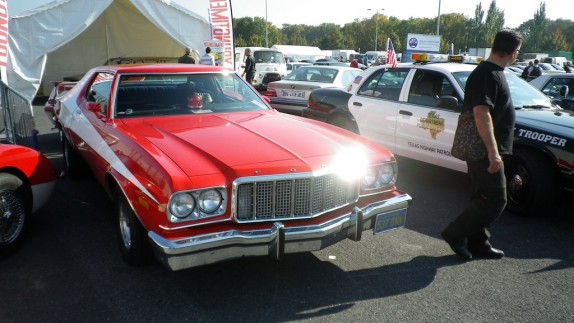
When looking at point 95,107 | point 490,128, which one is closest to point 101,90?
point 95,107

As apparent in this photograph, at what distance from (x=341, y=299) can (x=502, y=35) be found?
2310mm

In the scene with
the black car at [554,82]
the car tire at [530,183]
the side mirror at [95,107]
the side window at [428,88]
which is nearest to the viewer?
the side mirror at [95,107]

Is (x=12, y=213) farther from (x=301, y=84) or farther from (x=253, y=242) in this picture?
(x=301, y=84)

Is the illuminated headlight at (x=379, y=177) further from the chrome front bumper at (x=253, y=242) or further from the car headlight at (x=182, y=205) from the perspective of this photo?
the car headlight at (x=182, y=205)

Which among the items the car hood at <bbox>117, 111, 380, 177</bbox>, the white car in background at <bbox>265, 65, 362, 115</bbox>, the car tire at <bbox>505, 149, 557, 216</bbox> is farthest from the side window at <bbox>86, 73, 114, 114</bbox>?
the white car in background at <bbox>265, 65, 362, 115</bbox>

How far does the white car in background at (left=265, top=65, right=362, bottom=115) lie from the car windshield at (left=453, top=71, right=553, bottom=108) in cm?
482

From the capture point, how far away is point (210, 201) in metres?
3.00

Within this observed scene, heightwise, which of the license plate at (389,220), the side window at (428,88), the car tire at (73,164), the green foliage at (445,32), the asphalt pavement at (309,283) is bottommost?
the asphalt pavement at (309,283)

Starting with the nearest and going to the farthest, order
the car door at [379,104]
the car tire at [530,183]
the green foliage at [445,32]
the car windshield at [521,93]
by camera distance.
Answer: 1. the car tire at [530,183]
2. the car windshield at [521,93]
3. the car door at [379,104]
4. the green foliage at [445,32]

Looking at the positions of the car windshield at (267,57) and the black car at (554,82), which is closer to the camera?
the black car at (554,82)

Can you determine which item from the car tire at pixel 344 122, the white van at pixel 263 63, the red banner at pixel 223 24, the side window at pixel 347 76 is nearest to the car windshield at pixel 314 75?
the side window at pixel 347 76

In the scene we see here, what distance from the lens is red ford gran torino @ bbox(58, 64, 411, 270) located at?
2.93 m

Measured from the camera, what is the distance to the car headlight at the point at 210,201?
2.97 m

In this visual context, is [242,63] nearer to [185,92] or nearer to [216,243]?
[185,92]
